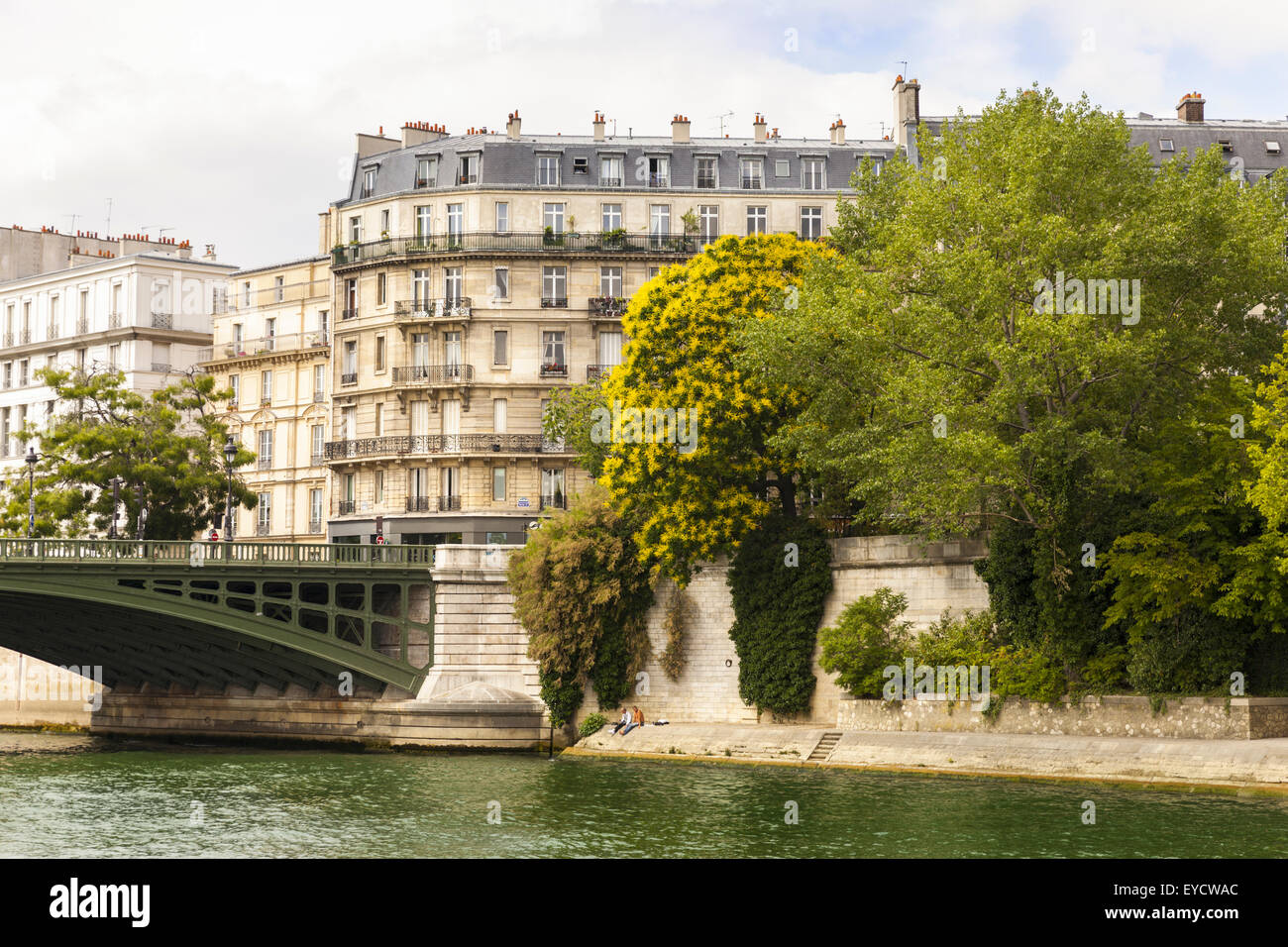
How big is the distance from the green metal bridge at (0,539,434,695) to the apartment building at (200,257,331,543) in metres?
19.1

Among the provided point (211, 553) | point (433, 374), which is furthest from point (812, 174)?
point (211, 553)

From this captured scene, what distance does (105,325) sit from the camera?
85.1m

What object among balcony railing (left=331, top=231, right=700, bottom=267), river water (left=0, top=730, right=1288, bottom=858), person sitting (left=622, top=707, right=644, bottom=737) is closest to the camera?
river water (left=0, top=730, right=1288, bottom=858)

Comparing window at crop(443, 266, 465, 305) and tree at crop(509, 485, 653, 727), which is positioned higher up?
window at crop(443, 266, 465, 305)

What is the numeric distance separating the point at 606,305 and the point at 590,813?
32782 millimetres

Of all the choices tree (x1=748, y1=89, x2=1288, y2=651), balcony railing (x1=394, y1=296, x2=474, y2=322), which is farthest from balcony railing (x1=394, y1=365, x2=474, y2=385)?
tree (x1=748, y1=89, x2=1288, y2=651)

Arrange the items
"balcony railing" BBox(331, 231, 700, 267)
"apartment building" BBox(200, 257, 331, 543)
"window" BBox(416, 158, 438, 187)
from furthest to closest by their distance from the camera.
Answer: "apartment building" BBox(200, 257, 331, 543) → "window" BBox(416, 158, 438, 187) → "balcony railing" BBox(331, 231, 700, 267)

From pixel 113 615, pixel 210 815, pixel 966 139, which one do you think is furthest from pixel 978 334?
pixel 113 615

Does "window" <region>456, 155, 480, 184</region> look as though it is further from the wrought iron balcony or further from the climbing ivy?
the climbing ivy

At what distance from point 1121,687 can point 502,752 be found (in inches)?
748

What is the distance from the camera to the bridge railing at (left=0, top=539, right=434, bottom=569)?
157ft

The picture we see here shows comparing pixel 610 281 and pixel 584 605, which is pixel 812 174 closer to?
pixel 610 281

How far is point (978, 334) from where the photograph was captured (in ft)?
136

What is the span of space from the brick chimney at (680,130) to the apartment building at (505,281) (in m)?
0.04
